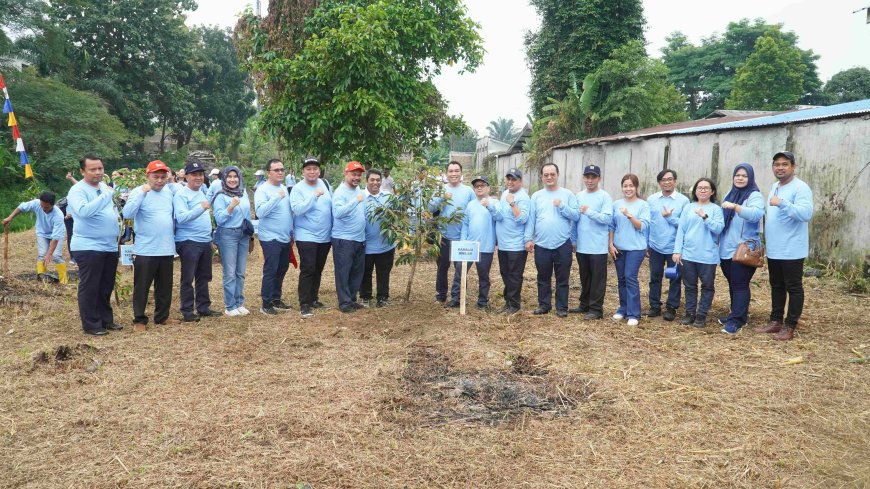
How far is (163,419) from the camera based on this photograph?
12.2 ft

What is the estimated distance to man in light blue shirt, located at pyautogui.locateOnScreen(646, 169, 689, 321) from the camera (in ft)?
20.0

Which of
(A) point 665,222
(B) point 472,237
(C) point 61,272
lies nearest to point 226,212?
(B) point 472,237

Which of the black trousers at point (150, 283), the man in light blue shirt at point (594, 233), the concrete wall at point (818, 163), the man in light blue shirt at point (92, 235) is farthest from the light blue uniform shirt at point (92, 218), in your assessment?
the concrete wall at point (818, 163)

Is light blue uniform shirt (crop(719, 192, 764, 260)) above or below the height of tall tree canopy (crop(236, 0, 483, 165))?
below

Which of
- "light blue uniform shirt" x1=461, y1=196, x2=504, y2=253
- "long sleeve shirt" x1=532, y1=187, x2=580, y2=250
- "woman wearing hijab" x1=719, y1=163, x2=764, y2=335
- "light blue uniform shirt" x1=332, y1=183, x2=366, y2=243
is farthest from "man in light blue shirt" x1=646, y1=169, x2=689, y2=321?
"light blue uniform shirt" x1=332, y1=183, x2=366, y2=243

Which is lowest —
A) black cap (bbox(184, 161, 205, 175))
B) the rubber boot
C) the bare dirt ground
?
the bare dirt ground

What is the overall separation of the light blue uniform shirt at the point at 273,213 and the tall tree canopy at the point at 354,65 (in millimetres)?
2647

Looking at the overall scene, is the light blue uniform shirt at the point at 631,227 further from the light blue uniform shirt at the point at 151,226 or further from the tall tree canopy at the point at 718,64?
the tall tree canopy at the point at 718,64

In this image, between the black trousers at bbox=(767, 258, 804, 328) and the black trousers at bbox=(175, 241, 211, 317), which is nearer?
the black trousers at bbox=(767, 258, 804, 328)

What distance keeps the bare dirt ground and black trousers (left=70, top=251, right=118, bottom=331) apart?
0.21 m

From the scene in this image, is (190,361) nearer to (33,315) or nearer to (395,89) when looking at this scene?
(33,315)

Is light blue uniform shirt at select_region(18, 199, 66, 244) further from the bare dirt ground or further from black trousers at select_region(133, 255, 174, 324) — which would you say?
black trousers at select_region(133, 255, 174, 324)

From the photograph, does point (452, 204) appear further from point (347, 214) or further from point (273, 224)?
point (273, 224)

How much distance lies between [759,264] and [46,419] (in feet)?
18.8
